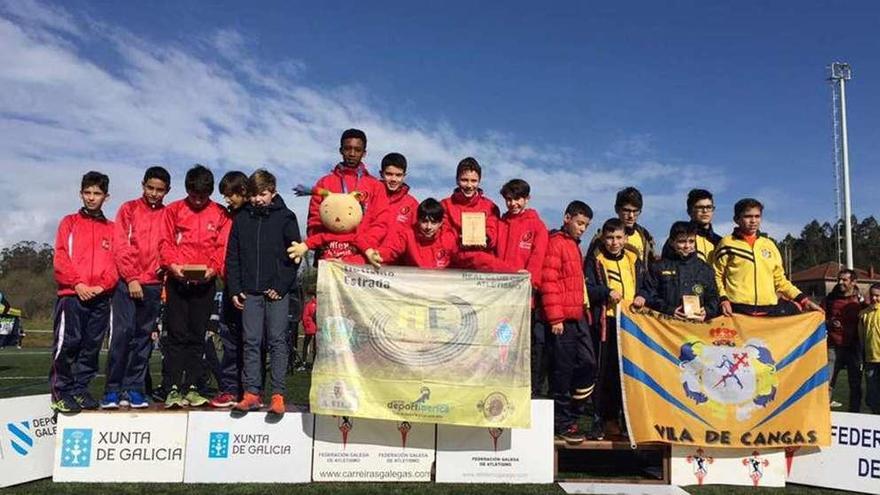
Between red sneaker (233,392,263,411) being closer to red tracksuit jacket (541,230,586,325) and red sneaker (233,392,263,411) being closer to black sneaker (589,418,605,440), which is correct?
red tracksuit jacket (541,230,586,325)

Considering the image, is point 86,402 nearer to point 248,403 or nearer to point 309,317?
point 248,403

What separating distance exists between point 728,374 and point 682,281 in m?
0.94

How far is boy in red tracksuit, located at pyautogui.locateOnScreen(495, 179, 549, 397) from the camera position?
5695 mm

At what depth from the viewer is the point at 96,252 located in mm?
5602

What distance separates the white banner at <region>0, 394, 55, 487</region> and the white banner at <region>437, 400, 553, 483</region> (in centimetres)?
332

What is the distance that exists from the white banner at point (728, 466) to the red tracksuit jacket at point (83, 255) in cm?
537

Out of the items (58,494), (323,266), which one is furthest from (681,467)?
(58,494)

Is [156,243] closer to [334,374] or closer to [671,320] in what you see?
[334,374]

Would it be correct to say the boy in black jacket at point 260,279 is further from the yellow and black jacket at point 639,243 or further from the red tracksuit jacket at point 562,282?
the yellow and black jacket at point 639,243

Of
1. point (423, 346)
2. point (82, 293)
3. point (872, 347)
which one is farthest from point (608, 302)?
point (872, 347)

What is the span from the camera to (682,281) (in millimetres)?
5949

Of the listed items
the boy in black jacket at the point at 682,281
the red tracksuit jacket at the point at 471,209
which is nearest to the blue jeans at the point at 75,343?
the red tracksuit jacket at the point at 471,209

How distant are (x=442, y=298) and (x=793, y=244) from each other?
10367 cm

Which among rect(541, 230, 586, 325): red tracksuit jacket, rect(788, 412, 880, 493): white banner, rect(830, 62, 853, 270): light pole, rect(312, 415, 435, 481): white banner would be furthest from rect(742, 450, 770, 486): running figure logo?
rect(830, 62, 853, 270): light pole
